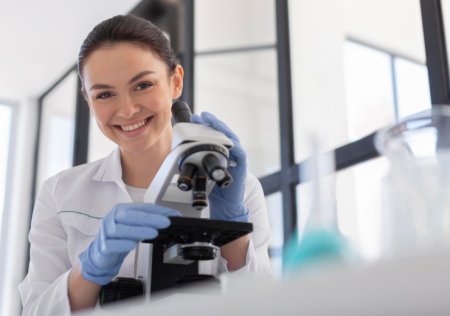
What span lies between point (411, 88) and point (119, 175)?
55.8 inches

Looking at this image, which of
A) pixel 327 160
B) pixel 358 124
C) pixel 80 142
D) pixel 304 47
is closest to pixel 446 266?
pixel 327 160

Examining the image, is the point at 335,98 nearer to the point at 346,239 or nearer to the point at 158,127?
the point at 158,127

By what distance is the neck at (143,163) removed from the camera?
64.4 inches

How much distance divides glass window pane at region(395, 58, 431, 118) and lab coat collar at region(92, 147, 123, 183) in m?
1.18

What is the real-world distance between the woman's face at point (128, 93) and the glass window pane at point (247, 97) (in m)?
2.20

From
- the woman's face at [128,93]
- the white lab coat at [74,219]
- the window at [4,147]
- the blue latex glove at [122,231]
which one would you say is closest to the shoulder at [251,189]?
the white lab coat at [74,219]

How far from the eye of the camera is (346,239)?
2.49 feet

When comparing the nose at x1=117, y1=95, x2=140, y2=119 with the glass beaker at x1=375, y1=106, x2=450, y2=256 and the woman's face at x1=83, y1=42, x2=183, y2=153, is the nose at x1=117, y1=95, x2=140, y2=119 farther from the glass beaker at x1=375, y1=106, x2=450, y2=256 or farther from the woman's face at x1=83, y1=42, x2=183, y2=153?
the glass beaker at x1=375, y1=106, x2=450, y2=256

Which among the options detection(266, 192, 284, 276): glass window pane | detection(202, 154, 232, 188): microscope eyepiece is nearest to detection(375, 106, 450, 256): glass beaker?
detection(202, 154, 232, 188): microscope eyepiece

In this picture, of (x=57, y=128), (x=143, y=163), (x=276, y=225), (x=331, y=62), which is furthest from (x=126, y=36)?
(x=57, y=128)

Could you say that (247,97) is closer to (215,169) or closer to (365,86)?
(365,86)

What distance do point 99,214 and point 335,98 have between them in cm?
175

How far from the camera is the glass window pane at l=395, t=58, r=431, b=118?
2260 millimetres

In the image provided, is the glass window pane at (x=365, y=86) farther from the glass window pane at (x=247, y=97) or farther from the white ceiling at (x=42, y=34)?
the white ceiling at (x=42, y=34)
